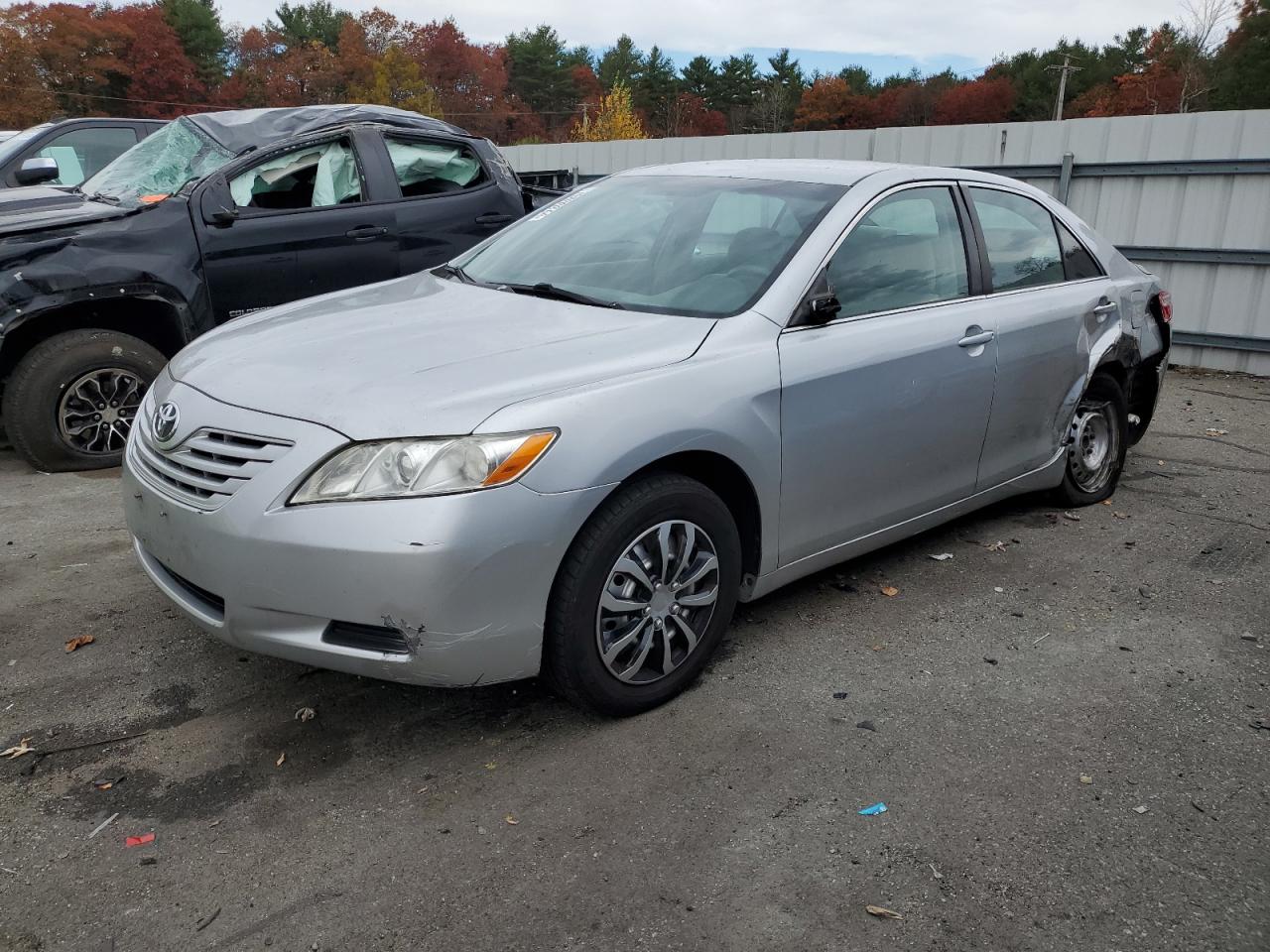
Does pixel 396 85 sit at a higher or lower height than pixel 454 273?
higher

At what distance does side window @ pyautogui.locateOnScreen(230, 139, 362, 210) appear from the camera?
6066 millimetres

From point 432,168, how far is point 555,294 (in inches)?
138

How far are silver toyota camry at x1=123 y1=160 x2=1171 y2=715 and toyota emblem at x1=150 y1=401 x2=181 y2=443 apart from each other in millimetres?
13

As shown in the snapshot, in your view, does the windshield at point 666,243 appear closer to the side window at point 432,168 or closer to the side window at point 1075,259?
the side window at point 1075,259

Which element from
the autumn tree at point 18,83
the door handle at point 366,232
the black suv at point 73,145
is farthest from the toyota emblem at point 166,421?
the autumn tree at point 18,83

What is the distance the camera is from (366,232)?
6332 millimetres

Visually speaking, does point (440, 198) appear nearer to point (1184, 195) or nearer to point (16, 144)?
point (16, 144)

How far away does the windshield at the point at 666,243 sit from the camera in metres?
3.58

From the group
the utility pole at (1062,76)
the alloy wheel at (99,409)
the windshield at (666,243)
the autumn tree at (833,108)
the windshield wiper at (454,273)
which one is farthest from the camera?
the autumn tree at (833,108)

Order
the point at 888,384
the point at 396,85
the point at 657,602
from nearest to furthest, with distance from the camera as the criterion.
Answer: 1. the point at 657,602
2. the point at 888,384
3. the point at 396,85

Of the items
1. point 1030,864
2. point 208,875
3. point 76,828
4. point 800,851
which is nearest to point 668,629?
point 800,851

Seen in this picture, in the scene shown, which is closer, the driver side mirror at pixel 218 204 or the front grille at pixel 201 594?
the front grille at pixel 201 594

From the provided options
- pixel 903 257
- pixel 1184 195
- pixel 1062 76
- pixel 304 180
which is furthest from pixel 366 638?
pixel 1062 76

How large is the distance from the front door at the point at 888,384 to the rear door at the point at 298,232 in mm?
3559
